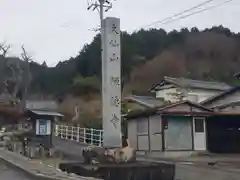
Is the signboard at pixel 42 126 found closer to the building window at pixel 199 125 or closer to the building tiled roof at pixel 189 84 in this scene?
the building window at pixel 199 125

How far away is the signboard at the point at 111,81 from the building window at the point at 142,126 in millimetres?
11525

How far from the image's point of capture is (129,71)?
50.0m

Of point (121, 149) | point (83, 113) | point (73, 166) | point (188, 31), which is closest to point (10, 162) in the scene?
point (73, 166)

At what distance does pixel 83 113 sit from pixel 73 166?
2589 cm

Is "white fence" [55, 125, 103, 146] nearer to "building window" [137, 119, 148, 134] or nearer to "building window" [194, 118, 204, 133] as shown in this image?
"building window" [137, 119, 148, 134]

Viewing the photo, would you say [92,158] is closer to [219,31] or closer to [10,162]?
[10,162]

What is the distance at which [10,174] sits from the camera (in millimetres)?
11977

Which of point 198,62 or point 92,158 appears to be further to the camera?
point 198,62

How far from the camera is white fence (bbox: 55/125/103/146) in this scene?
2797 cm

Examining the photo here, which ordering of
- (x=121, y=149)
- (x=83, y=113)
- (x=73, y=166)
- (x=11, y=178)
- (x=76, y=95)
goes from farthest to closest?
(x=76, y=95) → (x=83, y=113) → (x=121, y=149) → (x=73, y=166) → (x=11, y=178)

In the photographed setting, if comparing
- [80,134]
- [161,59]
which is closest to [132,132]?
[80,134]

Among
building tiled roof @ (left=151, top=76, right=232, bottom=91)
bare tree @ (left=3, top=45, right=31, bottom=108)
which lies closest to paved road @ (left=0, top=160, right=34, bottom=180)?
building tiled roof @ (left=151, top=76, right=232, bottom=91)

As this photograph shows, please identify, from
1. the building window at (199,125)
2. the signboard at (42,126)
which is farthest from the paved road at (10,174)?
the building window at (199,125)

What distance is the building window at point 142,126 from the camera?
25.5m
